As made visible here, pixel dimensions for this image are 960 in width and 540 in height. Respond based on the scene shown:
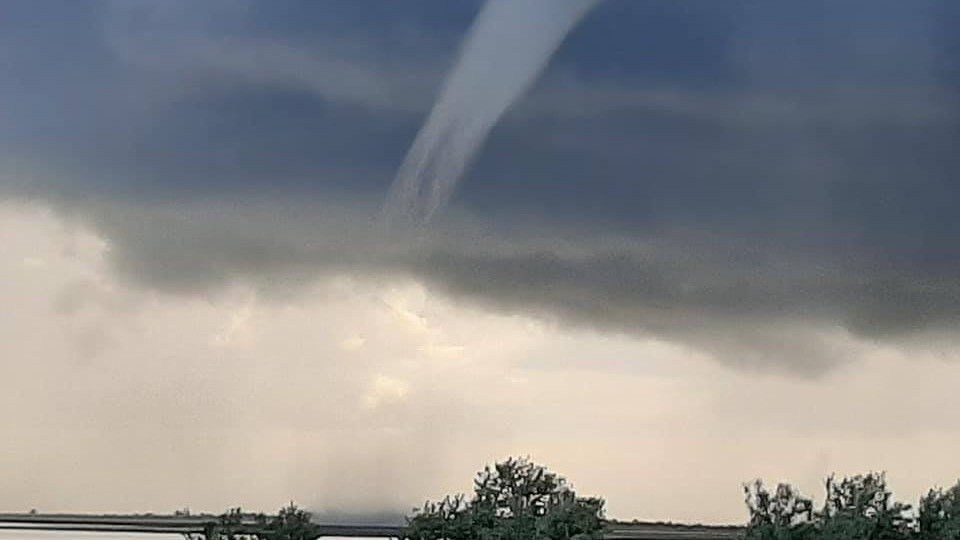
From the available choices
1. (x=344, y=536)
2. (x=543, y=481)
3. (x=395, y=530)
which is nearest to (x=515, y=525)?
(x=543, y=481)

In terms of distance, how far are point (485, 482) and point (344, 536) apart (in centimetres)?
5186

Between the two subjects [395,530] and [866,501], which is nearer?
[866,501]

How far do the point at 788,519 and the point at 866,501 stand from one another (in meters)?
3.44

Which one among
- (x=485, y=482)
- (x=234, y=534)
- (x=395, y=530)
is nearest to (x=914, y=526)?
(x=485, y=482)

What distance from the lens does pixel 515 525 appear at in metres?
75.9

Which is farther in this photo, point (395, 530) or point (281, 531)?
point (395, 530)

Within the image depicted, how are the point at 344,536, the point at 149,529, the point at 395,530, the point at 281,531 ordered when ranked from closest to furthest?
1. the point at 281,531
2. the point at 395,530
3. the point at 344,536
4. the point at 149,529

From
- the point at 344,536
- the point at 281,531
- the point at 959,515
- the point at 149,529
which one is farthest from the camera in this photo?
the point at 149,529

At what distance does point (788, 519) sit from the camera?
7362 centimetres

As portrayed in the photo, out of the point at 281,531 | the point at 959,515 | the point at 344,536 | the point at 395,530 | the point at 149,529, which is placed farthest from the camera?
the point at 149,529

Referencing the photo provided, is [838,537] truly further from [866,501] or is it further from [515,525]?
[515,525]

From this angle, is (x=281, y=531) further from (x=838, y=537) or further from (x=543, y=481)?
(x=838, y=537)

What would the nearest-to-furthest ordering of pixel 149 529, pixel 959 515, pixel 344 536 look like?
1. pixel 959 515
2. pixel 344 536
3. pixel 149 529

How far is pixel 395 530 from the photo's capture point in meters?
80.5
